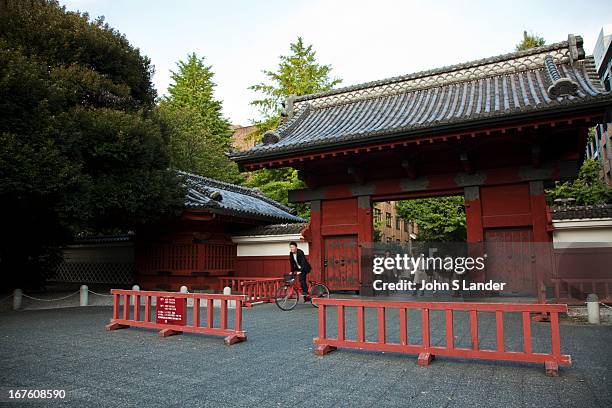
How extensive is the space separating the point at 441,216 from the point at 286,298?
740 inches

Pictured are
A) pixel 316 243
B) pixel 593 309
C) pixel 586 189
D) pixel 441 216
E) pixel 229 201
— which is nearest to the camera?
pixel 593 309

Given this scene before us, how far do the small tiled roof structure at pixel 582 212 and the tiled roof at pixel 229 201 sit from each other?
997 centimetres

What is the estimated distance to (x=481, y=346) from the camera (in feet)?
20.6

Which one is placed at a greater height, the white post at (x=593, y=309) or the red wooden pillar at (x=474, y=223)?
the red wooden pillar at (x=474, y=223)

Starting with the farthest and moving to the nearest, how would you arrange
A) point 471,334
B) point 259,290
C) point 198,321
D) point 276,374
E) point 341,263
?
point 341,263
point 259,290
point 198,321
point 471,334
point 276,374

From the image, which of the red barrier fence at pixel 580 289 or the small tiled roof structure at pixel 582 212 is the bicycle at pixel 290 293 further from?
the small tiled roof structure at pixel 582 212

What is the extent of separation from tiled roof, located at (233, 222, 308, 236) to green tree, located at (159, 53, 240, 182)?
28.5 feet

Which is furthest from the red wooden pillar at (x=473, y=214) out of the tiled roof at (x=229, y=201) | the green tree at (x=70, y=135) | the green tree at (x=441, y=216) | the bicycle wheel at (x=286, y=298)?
the green tree at (x=441, y=216)

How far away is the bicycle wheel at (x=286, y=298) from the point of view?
11.0m

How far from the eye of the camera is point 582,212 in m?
10.3

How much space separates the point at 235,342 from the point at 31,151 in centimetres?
677

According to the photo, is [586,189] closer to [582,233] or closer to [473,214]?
[582,233]

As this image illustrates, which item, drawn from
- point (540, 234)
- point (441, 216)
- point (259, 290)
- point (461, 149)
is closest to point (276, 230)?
point (259, 290)

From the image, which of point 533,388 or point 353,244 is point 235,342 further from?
point 353,244
